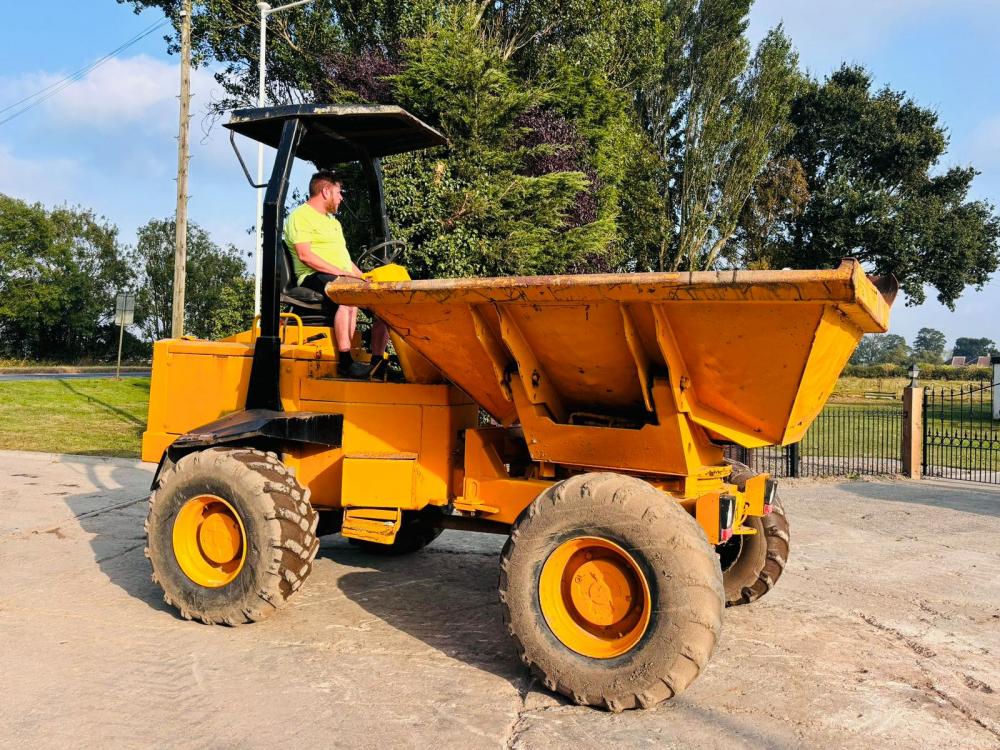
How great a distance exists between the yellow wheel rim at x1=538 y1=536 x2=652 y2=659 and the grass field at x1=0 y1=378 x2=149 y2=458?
9980mm

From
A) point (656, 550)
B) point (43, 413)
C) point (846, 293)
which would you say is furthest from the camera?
point (43, 413)

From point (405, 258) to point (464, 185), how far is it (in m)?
1.71

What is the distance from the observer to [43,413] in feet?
54.6

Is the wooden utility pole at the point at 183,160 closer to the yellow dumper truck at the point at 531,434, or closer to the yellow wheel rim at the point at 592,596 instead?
the yellow dumper truck at the point at 531,434

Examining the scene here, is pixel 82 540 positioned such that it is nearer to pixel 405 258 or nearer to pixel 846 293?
pixel 846 293

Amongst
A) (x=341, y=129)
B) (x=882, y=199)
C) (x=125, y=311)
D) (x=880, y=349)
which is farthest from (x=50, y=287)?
(x=880, y=349)

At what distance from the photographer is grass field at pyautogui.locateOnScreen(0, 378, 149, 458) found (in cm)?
1238

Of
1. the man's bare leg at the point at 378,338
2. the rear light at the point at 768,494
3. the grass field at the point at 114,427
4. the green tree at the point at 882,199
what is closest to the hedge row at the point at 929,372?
the green tree at the point at 882,199

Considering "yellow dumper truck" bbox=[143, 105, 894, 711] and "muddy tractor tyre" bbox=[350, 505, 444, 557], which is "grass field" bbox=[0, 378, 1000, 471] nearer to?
"muddy tractor tyre" bbox=[350, 505, 444, 557]

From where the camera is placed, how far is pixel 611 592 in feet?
11.4

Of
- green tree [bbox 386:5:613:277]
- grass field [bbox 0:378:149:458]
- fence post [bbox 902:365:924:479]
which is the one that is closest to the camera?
fence post [bbox 902:365:924:479]

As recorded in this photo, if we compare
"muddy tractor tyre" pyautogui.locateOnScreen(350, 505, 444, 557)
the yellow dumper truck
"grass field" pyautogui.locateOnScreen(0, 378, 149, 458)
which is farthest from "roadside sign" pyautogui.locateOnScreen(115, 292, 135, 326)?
the yellow dumper truck

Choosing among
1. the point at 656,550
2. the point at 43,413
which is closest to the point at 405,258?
the point at 43,413

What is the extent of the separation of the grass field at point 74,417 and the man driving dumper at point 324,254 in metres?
8.32
